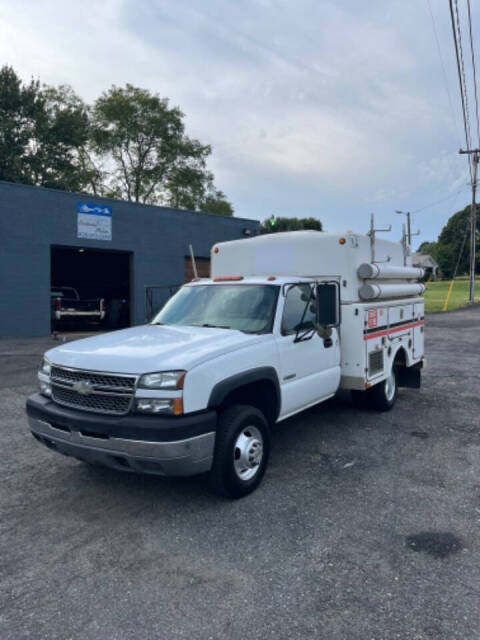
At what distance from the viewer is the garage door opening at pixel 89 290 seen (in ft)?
60.3

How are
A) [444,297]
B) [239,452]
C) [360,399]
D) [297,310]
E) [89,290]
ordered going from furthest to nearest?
[444,297], [89,290], [360,399], [297,310], [239,452]

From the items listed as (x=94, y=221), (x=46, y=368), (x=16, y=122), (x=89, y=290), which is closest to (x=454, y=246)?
(x=16, y=122)

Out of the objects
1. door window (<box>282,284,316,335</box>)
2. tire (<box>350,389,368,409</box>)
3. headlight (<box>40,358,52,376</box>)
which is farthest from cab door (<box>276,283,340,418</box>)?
headlight (<box>40,358,52,376</box>)

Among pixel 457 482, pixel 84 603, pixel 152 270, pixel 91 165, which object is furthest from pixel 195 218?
pixel 91 165

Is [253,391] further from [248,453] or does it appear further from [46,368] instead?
[46,368]

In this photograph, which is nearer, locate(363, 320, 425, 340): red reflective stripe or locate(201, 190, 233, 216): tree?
locate(363, 320, 425, 340): red reflective stripe

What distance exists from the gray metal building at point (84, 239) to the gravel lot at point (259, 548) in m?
11.9

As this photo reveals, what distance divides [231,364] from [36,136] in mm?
38515

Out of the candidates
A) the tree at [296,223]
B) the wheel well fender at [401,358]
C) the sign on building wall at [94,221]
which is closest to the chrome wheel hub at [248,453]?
the wheel well fender at [401,358]

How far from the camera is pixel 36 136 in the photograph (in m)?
36.5

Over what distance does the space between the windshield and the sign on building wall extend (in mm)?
13338

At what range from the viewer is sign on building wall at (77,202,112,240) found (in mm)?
17750

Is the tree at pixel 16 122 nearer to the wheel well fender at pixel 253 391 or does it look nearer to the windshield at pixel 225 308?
the windshield at pixel 225 308

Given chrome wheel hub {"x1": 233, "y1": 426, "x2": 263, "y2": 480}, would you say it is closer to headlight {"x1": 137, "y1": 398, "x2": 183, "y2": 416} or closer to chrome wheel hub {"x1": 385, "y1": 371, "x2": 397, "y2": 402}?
headlight {"x1": 137, "y1": 398, "x2": 183, "y2": 416}
